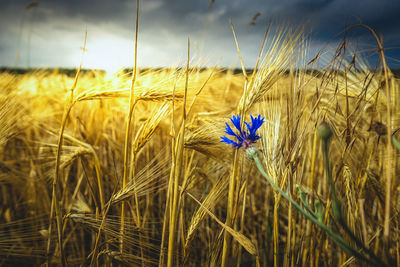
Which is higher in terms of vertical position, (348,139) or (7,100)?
(7,100)

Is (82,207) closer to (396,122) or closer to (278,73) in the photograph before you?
(278,73)

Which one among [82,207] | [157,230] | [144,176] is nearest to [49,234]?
[82,207]

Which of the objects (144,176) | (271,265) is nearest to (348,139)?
(144,176)

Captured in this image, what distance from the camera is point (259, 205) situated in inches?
74.4

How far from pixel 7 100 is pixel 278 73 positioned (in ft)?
4.37

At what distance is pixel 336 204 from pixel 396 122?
39.7 inches

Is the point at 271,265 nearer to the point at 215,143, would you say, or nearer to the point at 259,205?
the point at 259,205

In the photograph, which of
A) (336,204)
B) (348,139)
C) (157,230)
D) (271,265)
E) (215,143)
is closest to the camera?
(336,204)

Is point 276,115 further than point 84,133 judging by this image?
No

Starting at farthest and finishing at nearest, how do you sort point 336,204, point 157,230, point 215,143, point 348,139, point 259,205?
point 259,205 < point 157,230 < point 215,143 < point 348,139 < point 336,204

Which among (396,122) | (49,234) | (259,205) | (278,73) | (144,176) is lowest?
(259,205)

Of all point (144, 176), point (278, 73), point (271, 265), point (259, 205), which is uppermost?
point (278, 73)

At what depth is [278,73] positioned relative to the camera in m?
0.88

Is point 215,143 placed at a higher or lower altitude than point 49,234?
higher
